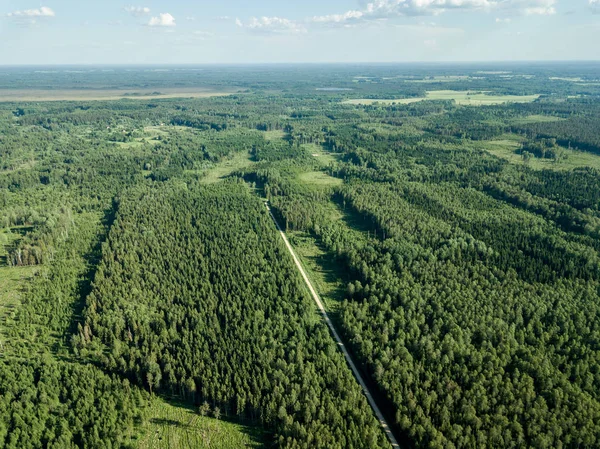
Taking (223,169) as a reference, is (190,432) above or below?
below

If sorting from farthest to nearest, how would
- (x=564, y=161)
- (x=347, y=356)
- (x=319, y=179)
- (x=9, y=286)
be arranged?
(x=564, y=161), (x=319, y=179), (x=9, y=286), (x=347, y=356)

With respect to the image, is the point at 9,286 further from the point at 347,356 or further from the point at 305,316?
the point at 347,356

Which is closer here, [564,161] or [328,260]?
[328,260]

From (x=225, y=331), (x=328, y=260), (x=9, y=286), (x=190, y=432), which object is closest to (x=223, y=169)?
(x=328, y=260)

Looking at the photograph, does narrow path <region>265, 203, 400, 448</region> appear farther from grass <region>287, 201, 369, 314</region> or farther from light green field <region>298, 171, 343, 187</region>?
light green field <region>298, 171, 343, 187</region>

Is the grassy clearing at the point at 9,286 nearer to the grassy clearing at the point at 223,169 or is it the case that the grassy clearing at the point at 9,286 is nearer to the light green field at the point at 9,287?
the light green field at the point at 9,287

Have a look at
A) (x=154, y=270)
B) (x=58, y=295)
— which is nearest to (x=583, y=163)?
(x=154, y=270)
